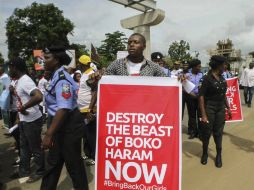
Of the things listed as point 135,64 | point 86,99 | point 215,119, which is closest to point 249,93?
point 215,119

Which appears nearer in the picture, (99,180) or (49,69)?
(99,180)

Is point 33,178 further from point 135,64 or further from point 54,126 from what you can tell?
point 135,64

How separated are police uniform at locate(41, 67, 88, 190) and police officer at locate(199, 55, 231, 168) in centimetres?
240

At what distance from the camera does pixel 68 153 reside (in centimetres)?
347

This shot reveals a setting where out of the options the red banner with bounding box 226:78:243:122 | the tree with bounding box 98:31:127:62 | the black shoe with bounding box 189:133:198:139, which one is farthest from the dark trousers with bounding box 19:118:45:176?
the tree with bounding box 98:31:127:62

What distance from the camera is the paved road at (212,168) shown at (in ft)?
14.7

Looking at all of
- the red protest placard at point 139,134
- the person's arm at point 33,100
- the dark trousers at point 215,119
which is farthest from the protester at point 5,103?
the dark trousers at point 215,119

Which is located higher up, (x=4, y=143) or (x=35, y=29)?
(x=35, y=29)

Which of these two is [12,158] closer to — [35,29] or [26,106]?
[26,106]

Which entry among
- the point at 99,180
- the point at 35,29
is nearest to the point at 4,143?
the point at 99,180

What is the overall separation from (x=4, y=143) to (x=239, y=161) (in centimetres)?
491

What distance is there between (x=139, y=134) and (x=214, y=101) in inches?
101

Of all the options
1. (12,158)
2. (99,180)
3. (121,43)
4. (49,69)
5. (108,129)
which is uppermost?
(121,43)

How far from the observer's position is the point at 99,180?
124 inches
